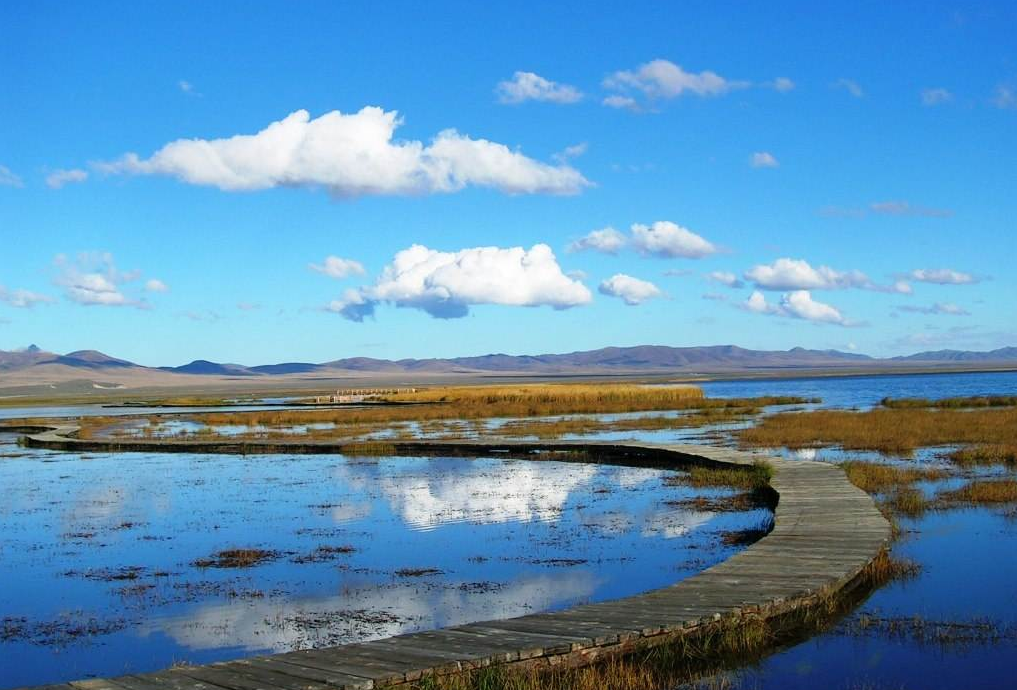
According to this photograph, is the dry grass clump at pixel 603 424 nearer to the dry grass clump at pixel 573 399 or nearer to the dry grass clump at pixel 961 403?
the dry grass clump at pixel 573 399

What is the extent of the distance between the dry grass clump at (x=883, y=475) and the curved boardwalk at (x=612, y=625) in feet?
15.8

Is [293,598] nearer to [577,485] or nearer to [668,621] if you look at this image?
[668,621]

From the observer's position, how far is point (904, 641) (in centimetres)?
1073

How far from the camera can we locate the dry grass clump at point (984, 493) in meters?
19.7

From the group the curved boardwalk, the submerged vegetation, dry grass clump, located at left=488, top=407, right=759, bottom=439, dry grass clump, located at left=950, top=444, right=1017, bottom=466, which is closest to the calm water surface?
the curved boardwalk

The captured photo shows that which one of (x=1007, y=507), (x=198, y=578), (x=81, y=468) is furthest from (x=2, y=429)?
(x=1007, y=507)

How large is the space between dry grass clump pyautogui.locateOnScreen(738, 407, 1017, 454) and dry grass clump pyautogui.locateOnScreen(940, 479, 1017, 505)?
8.71 metres

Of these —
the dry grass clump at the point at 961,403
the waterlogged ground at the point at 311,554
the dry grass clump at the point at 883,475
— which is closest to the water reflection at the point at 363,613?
the waterlogged ground at the point at 311,554

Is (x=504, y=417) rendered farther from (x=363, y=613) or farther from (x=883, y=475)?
(x=363, y=613)

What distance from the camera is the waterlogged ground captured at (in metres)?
11.7

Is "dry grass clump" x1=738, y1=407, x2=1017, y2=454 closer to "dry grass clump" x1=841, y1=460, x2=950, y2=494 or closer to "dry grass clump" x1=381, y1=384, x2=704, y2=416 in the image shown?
"dry grass clump" x1=841, y1=460, x2=950, y2=494

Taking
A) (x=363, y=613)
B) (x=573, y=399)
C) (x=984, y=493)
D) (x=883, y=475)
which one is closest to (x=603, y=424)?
(x=573, y=399)

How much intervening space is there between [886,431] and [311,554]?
26260 millimetres

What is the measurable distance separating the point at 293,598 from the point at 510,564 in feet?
11.1
